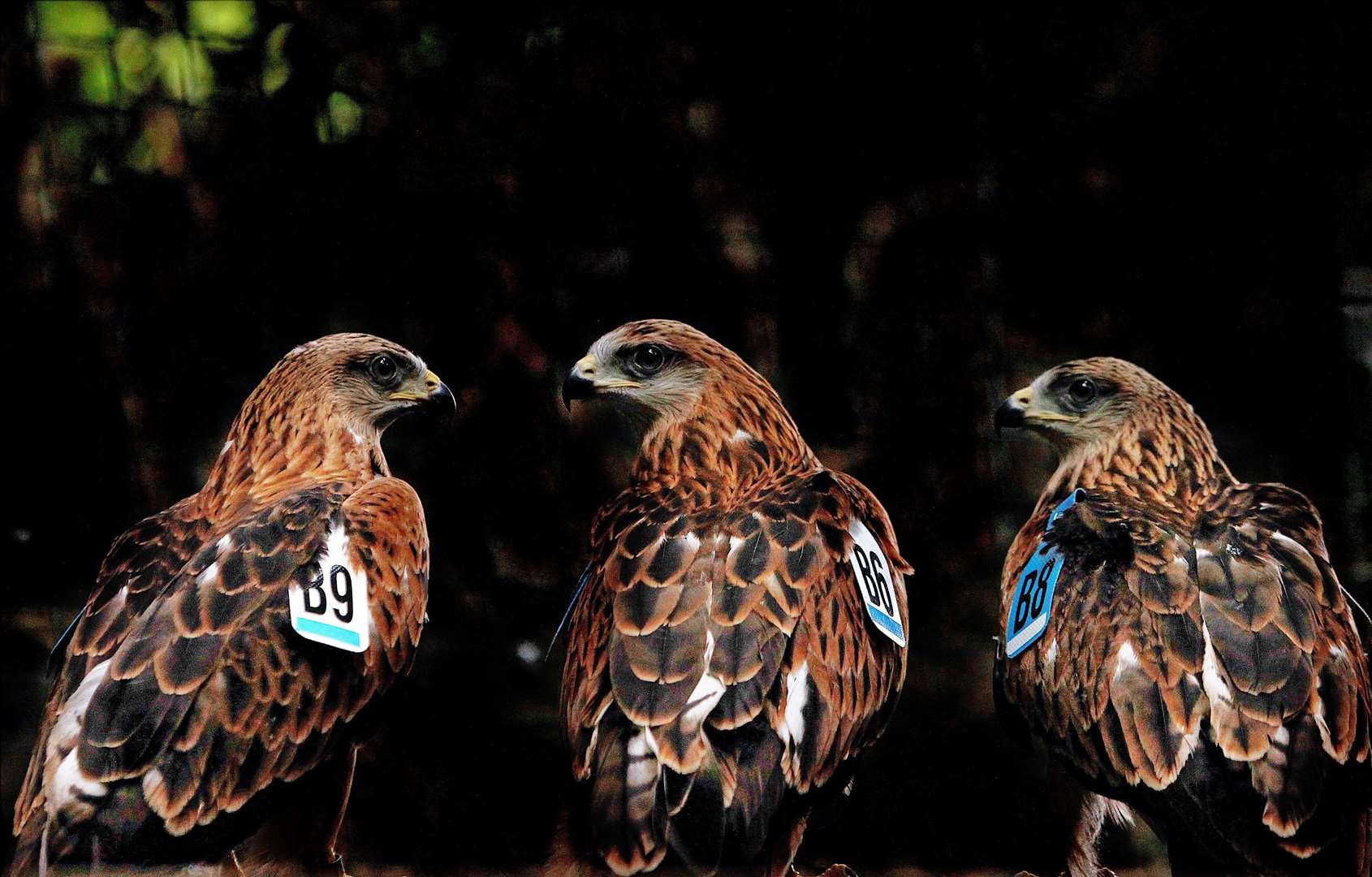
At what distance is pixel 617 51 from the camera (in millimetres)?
4457

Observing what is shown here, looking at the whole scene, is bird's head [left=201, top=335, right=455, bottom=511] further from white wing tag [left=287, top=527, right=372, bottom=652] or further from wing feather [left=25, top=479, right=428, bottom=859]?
white wing tag [left=287, top=527, right=372, bottom=652]

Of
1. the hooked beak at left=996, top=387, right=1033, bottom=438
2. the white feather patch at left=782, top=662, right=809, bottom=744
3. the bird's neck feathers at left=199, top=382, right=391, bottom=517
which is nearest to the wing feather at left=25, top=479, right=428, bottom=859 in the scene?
the bird's neck feathers at left=199, top=382, right=391, bottom=517

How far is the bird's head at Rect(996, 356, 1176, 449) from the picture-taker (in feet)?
14.3

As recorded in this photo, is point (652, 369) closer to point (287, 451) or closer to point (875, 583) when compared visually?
point (875, 583)

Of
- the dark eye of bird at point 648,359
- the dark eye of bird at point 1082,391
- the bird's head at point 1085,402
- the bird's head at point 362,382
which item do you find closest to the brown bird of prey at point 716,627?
the dark eye of bird at point 648,359

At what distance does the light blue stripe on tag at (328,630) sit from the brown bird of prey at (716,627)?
2.18ft

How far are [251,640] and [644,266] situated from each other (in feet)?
Answer: 5.50

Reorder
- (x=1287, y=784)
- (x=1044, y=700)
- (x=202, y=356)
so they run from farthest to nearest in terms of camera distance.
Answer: (x=202, y=356) → (x=1044, y=700) → (x=1287, y=784)

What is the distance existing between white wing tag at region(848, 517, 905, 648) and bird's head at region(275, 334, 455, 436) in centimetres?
134

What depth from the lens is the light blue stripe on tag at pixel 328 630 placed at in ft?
12.4

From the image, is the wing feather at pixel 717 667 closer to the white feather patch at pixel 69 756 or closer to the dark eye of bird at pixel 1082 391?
the dark eye of bird at pixel 1082 391

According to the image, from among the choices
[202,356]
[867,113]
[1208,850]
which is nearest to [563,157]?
[867,113]

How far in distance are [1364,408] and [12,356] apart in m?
4.38

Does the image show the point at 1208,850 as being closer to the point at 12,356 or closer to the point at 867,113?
the point at 867,113
